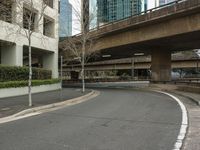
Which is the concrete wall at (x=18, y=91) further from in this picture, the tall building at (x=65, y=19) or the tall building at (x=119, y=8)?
the tall building at (x=119, y=8)

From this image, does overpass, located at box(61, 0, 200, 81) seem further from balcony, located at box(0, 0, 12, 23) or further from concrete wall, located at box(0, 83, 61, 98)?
balcony, located at box(0, 0, 12, 23)

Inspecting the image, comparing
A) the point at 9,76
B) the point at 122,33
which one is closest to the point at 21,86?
the point at 9,76

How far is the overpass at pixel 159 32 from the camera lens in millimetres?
33031

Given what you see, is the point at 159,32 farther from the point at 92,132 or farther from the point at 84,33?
the point at 92,132

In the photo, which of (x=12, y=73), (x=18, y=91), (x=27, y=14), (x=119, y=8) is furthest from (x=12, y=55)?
(x=119, y=8)

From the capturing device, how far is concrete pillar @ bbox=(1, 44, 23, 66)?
1633 inches

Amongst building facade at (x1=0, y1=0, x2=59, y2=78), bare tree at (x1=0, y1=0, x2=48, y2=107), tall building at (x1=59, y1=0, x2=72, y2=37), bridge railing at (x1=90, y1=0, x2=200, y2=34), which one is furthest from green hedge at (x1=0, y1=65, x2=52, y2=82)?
tall building at (x1=59, y1=0, x2=72, y2=37)

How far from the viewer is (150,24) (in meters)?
39.0

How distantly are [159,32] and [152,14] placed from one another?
6.19 ft

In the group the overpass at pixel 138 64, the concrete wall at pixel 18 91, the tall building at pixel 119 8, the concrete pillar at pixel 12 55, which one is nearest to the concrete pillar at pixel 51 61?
the tall building at pixel 119 8

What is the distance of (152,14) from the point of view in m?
37.9

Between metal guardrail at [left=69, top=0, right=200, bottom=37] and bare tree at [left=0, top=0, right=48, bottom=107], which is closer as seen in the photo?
bare tree at [left=0, top=0, right=48, bottom=107]

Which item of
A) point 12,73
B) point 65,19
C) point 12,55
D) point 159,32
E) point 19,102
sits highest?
point 65,19

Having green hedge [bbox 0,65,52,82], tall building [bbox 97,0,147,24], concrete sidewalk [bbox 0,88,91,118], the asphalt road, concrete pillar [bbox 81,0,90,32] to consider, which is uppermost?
tall building [bbox 97,0,147,24]
